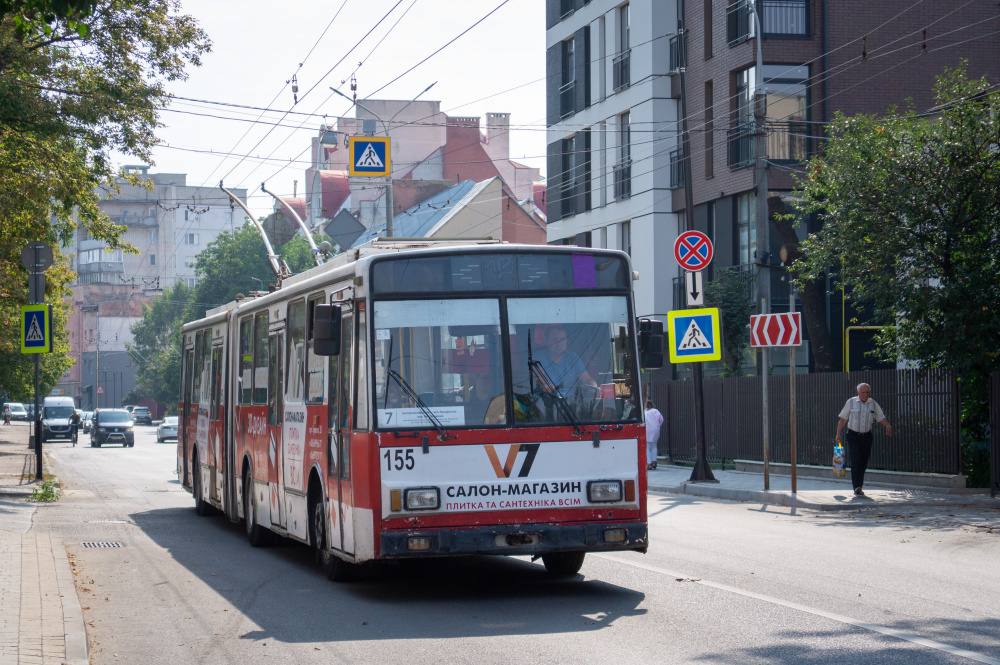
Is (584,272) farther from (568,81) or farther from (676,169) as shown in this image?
(568,81)

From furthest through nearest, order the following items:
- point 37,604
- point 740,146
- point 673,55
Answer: point 673,55 → point 740,146 → point 37,604

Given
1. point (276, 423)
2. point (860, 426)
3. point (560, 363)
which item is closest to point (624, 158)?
point (860, 426)

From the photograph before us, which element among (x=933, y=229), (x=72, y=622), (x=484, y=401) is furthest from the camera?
(x=933, y=229)

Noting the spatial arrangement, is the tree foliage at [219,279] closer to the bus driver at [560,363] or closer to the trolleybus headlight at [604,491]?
the bus driver at [560,363]

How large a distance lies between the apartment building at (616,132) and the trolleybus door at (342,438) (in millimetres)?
27700

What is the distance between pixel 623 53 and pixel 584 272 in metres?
31.8

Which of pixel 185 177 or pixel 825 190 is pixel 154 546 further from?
pixel 185 177

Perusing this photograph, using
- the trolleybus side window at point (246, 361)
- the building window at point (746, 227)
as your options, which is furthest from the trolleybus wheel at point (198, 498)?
the building window at point (746, 227)

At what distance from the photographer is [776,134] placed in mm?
34781

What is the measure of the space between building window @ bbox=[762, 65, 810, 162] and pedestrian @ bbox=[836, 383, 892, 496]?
1621 centimetres

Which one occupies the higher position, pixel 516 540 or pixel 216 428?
pixel 216 428

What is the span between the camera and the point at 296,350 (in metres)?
12.9

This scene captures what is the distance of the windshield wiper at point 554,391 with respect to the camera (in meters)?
10.0

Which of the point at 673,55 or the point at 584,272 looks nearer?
the point at 584,272
